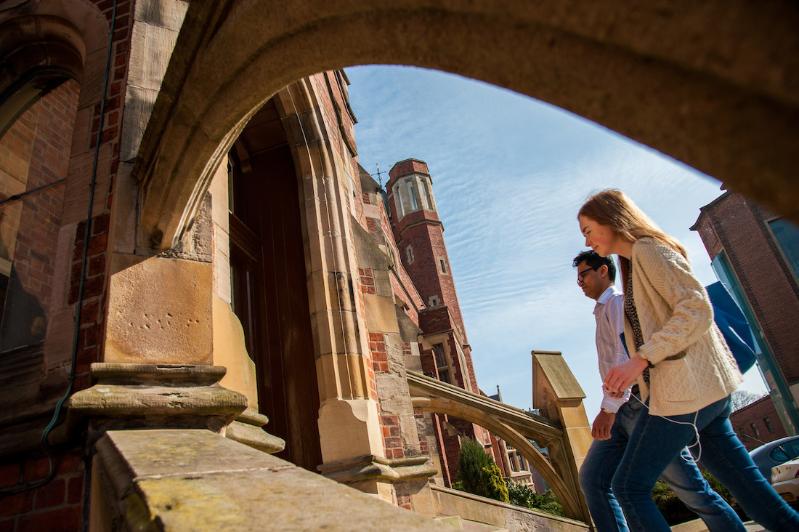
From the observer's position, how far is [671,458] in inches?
70.7

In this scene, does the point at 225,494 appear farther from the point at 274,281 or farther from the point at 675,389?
the point at 274,281

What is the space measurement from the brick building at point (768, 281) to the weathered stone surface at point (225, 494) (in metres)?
25.1

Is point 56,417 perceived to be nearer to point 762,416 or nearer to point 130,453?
point 130,453

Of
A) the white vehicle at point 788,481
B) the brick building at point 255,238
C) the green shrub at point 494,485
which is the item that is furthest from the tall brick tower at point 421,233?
the brick building at point 255,238

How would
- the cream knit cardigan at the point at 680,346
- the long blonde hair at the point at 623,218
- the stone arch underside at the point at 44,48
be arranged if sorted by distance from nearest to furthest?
the cream knit cardigan at the point at 680,346 → the long blonde hair at the point at 623,218 → the stone arch underside at the point at 44,48

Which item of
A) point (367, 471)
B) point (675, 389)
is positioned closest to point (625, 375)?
point (675, 389)

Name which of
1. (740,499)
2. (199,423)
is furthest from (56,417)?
(740,499)

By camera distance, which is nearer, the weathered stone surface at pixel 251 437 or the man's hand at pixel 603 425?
the man's hand at pixel 603 425

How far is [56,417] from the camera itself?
7.00 ft

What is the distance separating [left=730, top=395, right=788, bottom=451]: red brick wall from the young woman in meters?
27.2

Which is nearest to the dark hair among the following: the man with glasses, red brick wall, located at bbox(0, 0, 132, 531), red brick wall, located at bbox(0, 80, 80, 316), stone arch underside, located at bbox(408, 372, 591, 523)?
the man with glasses

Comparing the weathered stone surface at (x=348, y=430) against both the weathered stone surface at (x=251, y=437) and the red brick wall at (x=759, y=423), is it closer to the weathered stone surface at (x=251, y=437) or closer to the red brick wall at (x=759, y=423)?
the weathered stone surface at (x=251, y=437)

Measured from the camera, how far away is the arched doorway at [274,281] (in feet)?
13.8

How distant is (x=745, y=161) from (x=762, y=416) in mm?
31884
